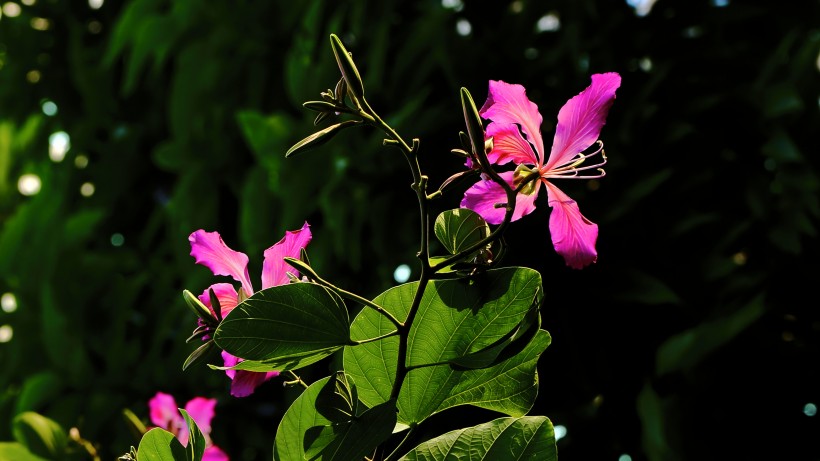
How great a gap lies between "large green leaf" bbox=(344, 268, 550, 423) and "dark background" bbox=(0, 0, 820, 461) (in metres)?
0.68

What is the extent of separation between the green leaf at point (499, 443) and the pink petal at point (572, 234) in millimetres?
57

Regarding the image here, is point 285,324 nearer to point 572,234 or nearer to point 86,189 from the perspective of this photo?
point 572,234

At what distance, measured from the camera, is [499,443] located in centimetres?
28

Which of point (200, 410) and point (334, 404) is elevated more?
point (334, 404)

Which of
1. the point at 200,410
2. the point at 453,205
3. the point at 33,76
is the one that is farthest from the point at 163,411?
the point at 33,76

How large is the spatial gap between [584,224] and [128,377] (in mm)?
1124

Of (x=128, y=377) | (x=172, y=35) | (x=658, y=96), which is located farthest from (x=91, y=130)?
(x=658, y=96)

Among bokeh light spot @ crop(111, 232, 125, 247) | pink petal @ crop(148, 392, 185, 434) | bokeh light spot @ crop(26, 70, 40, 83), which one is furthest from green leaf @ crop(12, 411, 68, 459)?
bokeh light spot @ crop(26, 70, 40, 83)

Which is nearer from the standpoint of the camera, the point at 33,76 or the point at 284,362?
the point at 284,362

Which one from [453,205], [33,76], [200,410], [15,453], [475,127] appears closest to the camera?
[475,127]

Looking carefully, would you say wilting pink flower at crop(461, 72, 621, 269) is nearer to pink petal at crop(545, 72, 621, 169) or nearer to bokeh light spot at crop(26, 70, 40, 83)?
pink petal at crop(545, 72, 621, 169)

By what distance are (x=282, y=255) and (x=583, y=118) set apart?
0.41 feet

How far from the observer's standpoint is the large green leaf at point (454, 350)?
285mm

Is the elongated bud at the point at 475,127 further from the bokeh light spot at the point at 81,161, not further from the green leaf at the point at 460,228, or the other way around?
the bokeh light spot at the point at 81,161
